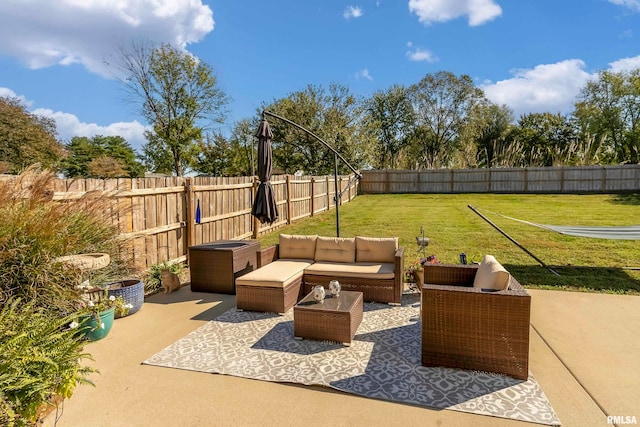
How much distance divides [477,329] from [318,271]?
215 cm

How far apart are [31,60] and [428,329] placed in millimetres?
16081

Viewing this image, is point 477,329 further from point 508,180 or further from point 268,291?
point 508,180

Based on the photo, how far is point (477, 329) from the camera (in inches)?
113

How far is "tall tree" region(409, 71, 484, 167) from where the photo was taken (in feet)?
89.5

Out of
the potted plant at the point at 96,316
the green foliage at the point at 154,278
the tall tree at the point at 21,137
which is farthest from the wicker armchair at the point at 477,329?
the tall tree at the point at 21,137

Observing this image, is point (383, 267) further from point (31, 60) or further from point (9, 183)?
point (31, 60)

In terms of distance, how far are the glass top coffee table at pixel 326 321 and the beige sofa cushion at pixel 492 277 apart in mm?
1204

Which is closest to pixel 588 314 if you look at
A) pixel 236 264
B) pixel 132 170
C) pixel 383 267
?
pixel 383 267

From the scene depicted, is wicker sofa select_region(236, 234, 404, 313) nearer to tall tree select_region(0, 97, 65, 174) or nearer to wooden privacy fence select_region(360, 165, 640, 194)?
wooden privacy fence select_region(360, 165, 640, 194)

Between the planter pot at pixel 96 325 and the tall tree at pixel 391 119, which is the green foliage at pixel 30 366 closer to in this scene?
the planter pot at pixel 96 325

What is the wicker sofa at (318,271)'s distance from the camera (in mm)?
4207

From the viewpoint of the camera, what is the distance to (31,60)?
41.2 feet

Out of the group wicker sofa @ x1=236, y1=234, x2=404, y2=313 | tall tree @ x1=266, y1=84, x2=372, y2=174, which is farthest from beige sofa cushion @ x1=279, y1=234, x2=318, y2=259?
tall tree @ x1=266, y1=84, x2=372, y2=174

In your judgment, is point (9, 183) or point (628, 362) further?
point (9, 183)
